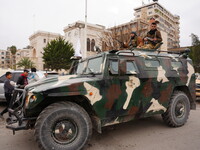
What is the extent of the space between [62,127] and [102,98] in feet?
3.03

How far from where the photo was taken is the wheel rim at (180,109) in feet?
14.4

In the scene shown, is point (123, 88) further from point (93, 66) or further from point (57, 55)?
point (57, 55)

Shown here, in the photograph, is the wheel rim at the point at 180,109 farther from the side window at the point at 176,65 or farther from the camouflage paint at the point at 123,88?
the side window at the point at 176,65

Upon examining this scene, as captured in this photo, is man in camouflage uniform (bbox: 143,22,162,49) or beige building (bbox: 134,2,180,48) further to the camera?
beige building (bbox: 134,2,180,48)

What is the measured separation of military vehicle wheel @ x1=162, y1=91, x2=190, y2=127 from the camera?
4.26m

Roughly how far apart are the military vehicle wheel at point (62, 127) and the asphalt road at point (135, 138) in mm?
471

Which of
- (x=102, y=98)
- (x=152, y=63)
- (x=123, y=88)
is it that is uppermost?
(x=152, y=63)

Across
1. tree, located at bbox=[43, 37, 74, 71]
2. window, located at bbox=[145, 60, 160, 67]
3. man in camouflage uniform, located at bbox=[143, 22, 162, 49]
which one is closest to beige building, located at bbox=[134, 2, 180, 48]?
tree, located at bbox=[43, 37, 74, 71]

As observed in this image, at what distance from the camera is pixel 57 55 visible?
29.4 meters

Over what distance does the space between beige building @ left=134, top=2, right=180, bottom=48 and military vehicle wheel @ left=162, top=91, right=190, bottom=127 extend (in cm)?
6423

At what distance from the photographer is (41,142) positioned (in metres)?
2.72

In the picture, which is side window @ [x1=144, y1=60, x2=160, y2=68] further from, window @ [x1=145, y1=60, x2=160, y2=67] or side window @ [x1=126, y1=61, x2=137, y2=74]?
side window @ [x1=126, y1=61, x2=137, y2=74]

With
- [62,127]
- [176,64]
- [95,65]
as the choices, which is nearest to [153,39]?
[176,64]

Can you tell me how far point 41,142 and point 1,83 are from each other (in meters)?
5.30
